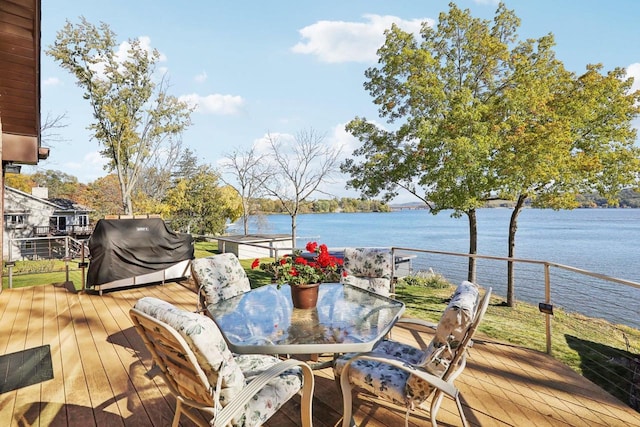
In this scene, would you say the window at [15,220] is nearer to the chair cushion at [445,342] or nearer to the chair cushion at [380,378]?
the chair cushion at [380,378]

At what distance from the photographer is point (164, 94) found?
1695cm

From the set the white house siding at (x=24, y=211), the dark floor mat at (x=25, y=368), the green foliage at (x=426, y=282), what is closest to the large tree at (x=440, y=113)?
the green foliage at (x=426, y=282)

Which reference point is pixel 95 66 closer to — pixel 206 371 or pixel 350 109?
pixel 350 109

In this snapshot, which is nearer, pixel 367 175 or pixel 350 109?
pixel 367 175

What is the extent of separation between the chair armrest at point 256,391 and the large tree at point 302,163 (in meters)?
14.9

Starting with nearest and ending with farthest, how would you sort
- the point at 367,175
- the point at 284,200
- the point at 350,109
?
the point at 367,175 < the point at 350,109 < the point at 284,200

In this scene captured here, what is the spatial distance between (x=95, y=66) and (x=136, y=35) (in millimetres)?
2434

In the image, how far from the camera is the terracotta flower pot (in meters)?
2.46

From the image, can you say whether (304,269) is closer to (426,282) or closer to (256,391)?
(256,391)

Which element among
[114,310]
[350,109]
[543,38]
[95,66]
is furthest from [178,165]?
[543,38]

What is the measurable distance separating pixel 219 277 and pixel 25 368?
189cm

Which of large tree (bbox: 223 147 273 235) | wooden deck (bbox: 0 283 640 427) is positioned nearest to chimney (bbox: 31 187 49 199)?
large tree (bbox: 223 147 273 235)

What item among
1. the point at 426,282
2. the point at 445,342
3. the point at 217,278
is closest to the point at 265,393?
the point at 445,342

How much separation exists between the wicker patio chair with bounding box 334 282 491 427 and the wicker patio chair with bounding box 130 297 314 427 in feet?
1.52
